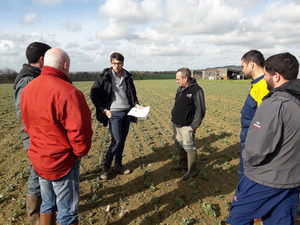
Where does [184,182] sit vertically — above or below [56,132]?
below

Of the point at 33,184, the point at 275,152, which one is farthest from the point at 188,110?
the point at 33,184

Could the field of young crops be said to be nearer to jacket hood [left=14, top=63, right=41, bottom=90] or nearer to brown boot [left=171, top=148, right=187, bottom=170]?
brown boot [left=171, top=148, right=187, bottom=170]

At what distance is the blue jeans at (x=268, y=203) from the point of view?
200 cm

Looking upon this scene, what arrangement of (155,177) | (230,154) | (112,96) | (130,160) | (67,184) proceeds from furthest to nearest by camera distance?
(230,154) < (130,160) < (155,177) < (112,96) < (67,184)

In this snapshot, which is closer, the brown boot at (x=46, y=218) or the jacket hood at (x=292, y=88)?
the jacket hood at (x=292, y=88)

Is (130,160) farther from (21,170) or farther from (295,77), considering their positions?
(295,77)

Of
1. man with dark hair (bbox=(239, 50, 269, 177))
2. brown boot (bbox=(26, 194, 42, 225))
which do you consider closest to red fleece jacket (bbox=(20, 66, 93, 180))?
brown boot (bbox=(26, 194, 42, 225))

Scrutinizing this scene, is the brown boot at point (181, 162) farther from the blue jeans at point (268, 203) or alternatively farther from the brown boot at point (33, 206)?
the brown boot at point (33, 206)

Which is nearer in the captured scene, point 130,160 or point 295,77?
point 295,77

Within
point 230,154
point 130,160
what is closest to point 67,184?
point 130,160

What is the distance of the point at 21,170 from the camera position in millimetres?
5250

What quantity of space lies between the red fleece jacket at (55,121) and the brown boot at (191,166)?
3.02 m

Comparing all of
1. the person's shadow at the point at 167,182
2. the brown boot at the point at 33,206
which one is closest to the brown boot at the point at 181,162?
the person's shadow at the point at 167,182

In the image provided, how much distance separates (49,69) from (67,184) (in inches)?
52.1
